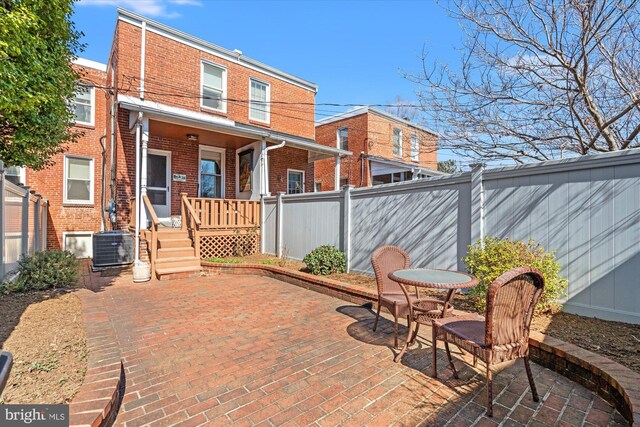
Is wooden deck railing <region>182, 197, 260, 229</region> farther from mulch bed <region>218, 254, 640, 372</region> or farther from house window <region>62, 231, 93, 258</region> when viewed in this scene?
mulch bed <region>218, 254, 640, 372</region>

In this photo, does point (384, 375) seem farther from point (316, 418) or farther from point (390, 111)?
point (390, 111)

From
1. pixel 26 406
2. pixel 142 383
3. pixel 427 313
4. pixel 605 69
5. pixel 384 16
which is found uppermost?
pixel 384 16

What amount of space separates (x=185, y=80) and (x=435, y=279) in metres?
11.1

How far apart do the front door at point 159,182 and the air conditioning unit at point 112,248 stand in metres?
1.52

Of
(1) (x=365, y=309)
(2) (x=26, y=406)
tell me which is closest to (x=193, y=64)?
(1) (x=365, y=309)

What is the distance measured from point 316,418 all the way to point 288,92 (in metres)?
13.6

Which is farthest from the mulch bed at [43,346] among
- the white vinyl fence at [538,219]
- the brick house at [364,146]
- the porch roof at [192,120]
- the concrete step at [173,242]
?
the brick house at [364,146]

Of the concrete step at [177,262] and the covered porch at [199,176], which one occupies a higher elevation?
the covered porch at [199,176]

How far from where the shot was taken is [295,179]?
1357 cm

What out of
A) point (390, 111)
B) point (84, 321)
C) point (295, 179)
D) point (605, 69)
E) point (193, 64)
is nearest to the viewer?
point (84, 321)

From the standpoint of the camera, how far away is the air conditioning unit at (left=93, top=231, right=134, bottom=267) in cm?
862

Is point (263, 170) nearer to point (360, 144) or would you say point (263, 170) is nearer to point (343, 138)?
point (360, 144)

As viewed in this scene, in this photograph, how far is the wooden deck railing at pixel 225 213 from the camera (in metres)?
9.06
